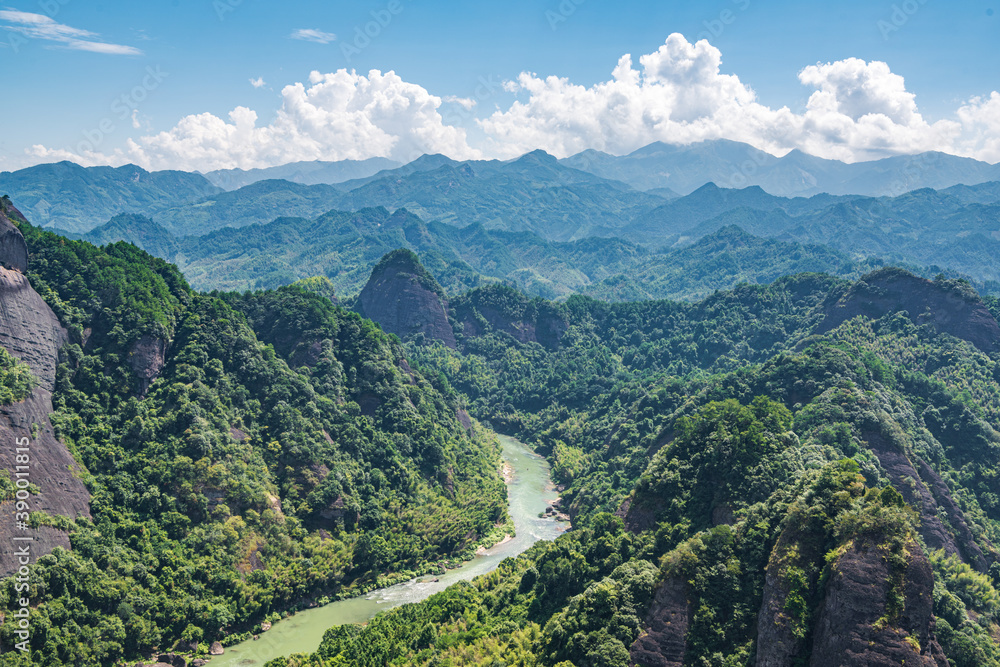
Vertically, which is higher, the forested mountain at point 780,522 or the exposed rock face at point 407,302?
the exposed rock face at point 407,302

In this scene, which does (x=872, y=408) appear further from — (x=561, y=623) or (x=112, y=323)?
(x=112, y=323)

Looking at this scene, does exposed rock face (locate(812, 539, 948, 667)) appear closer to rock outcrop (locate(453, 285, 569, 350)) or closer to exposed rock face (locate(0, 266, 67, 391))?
exposed rock face (locate(0, 266, 67, 391))

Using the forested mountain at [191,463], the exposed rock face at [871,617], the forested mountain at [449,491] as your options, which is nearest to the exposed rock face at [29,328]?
the forested mountain at [191,463]

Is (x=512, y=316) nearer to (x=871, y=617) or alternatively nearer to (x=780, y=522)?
(x=780, y=522)

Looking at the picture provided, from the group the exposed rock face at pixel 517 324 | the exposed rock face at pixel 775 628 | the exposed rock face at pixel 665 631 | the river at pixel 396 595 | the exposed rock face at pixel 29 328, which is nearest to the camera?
the exposed rock face at pixel 775 628

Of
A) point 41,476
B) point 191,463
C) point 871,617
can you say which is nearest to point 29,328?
point 41,476

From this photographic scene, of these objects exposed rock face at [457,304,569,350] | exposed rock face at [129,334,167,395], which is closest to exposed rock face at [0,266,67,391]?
exposed rock face at [129,334,167,395]

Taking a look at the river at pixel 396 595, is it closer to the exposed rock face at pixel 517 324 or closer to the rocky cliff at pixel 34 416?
the rocky cliff at pixel 34 416
